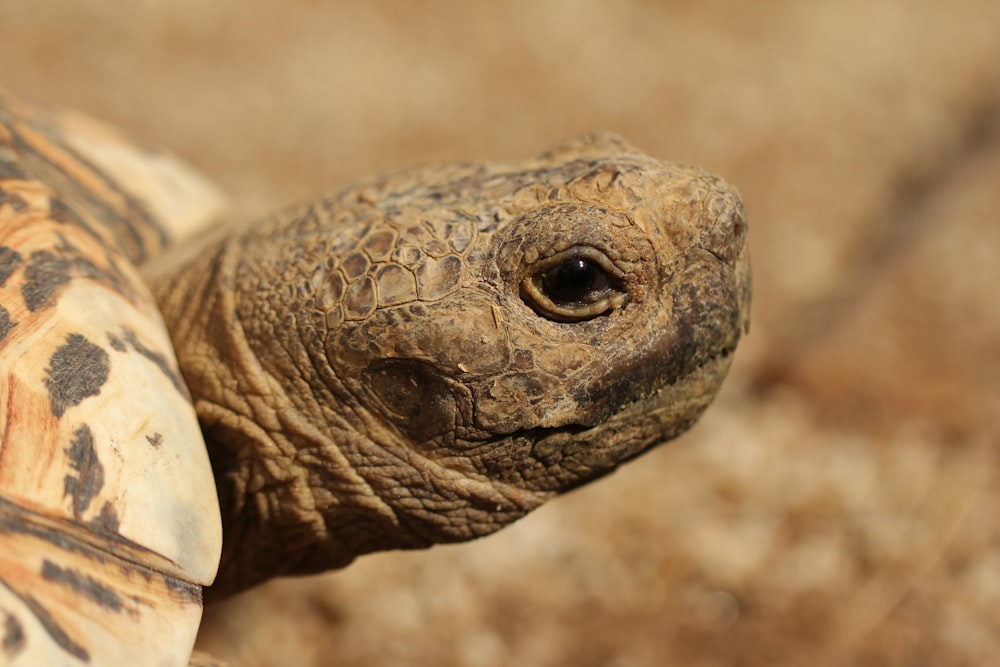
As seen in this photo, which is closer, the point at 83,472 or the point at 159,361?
the point at 83,472

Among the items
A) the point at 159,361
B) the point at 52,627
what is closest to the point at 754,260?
the point at 159,361

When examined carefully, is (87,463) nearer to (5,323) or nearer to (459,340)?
(5,323)

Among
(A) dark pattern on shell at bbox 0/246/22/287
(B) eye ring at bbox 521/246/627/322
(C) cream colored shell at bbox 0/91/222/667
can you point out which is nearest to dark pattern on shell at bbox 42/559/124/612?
(C) cream colored shell at bbox 0/91/222/667

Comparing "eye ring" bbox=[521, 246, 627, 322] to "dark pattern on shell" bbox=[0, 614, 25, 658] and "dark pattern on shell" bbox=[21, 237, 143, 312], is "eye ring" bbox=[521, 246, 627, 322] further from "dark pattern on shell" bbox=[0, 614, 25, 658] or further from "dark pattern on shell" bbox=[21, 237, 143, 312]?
"dark pattern on shell" bbox=[0, 614, 25, 658]

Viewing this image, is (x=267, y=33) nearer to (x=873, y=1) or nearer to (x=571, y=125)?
(x=571, y=125)

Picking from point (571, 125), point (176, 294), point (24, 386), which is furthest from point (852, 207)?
point (24, 386)

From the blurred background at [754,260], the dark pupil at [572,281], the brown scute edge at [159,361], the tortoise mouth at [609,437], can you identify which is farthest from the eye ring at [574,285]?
the blurred background at [754,260]

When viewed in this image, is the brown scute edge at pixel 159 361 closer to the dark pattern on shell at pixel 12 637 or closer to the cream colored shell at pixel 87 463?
the cream colored shell at pixel 87 463
